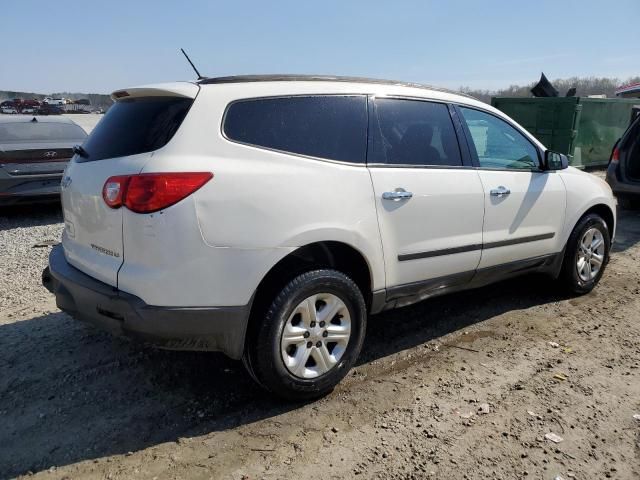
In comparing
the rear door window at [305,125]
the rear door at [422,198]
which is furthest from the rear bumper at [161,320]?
the rear door at [422,198]

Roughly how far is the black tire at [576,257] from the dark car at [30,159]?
6.59 meters

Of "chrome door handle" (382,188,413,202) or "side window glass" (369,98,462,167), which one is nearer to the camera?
"chrome door handle" (382,188,413,202)

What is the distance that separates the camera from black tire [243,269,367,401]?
2.91m

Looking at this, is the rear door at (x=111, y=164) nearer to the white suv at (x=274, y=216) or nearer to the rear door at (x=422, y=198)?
the white suv at (x=274, y=216)

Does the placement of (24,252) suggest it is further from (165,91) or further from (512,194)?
(512,194)

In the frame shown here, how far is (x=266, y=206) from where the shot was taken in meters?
2.81

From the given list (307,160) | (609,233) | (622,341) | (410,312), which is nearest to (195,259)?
(307,160)

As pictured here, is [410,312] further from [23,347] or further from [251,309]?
[23,347]

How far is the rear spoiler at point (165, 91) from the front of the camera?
2877 millimetres

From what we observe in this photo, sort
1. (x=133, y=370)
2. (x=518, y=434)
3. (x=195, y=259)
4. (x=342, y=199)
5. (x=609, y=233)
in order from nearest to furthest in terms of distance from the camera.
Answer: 1. (x=195, y=259)
2. (x=518, y=434)
3. (x=342, y=199)
4. (x=133, y=370)
5. (x=609, y=233)

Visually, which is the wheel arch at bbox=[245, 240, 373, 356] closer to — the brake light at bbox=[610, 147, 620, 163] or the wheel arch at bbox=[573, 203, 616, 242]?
the wheel arch at bbox=[573, 203, 616, 242]

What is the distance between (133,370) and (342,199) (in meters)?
1.78

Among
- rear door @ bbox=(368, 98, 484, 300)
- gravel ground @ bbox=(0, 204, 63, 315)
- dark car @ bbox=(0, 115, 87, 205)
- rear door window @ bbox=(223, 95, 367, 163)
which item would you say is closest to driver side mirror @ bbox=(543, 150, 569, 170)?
rear door @ bbox=(368, 98, 484, 300)

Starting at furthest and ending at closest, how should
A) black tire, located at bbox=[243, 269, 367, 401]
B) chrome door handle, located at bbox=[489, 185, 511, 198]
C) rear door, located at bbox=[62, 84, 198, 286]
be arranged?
chrome door handle, located at bbox=[489, 185, 511, 198] → black tire, located at bbox=[243, 269, 367, 401] → rear door, located at bbox=[62, 84, 198, 286]
